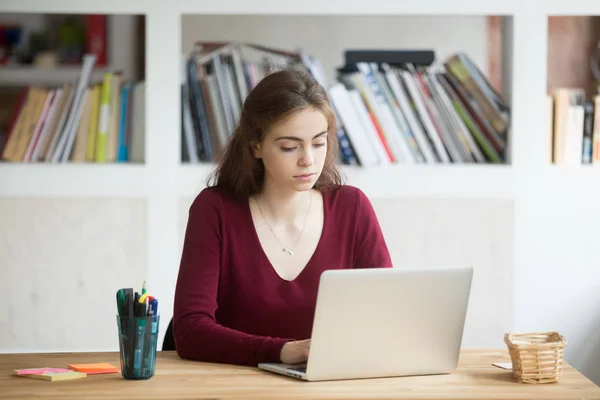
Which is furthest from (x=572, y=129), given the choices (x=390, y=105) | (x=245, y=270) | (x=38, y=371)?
(x=38, y=371)

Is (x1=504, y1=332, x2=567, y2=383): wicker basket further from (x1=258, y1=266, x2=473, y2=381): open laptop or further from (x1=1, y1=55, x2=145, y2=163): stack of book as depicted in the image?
(x1=1, y1=55, x2=145, y2=163): stack of book

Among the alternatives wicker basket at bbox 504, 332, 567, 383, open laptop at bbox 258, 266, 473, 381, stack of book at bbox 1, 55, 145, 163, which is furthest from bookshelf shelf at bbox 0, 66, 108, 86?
wicker basket at bbox 504, 332, 567, 383

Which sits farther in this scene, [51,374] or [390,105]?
[390,105]

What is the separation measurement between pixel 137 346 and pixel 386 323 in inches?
17.7

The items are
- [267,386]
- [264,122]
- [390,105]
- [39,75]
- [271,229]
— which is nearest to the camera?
[267,386]

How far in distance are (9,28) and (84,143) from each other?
154 cm

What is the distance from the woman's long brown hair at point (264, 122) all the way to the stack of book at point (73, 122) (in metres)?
1.04

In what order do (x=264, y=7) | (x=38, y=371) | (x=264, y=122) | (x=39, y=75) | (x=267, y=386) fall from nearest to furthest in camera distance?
(x=267, y=386), (x=38, y=371), (x=264, y=122), (x=264, y=7), (x=39, y=75)

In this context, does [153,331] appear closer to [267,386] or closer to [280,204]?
[267,386]

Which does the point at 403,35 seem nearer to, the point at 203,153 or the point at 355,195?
the point at 203,153

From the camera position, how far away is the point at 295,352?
1.80 m

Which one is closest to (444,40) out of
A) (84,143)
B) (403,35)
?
(403,35)

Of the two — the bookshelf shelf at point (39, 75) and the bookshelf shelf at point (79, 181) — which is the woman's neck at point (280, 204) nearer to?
the bookshelf shelf at point (79, 181)

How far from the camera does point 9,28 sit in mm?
4496
